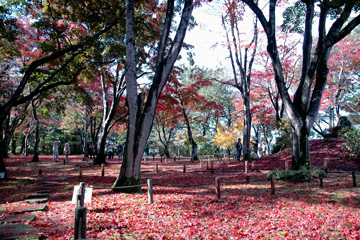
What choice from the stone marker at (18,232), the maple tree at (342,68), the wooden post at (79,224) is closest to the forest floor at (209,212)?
the stone marker at (18,232)

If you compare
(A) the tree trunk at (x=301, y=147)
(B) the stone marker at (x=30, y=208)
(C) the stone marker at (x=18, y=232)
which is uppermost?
(A) the tree trunk at (x=301, y=147)

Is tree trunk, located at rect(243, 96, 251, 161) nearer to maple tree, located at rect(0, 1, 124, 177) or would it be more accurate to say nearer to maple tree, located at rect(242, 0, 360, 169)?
maple tree, located at rect(242, 0, 360, 169)

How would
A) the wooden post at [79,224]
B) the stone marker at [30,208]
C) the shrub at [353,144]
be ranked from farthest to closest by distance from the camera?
the shrub at [353,144] → the stone marker at [30,208] → the wooden post at [79,224]

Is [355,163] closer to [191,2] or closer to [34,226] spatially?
[191,2]

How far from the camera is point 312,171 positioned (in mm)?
8547

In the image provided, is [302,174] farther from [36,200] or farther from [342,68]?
[342,68]

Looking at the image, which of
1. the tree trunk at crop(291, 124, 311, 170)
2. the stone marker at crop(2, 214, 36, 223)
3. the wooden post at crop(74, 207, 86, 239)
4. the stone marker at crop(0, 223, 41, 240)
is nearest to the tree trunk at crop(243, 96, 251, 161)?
the tree trunk at crop(291, 124, 311, 170)

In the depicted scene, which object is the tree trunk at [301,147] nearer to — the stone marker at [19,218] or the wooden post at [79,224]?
the wooden post at [79,224]

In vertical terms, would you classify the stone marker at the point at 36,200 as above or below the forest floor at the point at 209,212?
above

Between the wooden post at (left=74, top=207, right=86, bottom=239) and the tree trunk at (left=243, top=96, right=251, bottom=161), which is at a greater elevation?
the tree trunk at (left=243, top=96, right=251, bottom=161)

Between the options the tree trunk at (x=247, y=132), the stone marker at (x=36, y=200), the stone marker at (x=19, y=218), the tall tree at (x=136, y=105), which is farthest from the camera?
the tree trunk at (x=247, y=132)

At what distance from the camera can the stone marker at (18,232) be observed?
11.9 feet

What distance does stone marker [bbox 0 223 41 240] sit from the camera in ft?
11.9

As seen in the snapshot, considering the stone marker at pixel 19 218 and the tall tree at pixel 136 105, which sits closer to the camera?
the stone marker at pixel 19 218
